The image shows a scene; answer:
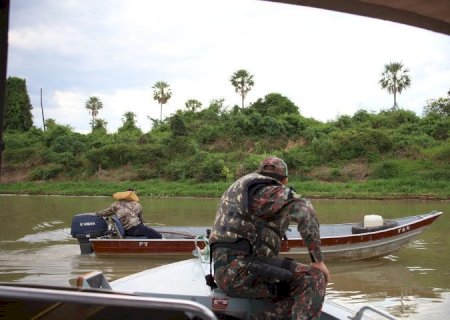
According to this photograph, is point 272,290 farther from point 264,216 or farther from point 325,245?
point 325,245

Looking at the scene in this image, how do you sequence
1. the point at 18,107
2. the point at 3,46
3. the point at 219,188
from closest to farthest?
the point at 3,46
the point at 219,188
the point at 18,107

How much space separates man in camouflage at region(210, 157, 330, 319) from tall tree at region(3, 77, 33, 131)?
48.7 m

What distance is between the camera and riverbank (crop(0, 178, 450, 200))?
27417 mm

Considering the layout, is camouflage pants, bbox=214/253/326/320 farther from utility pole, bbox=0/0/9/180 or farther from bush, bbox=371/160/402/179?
bush, bbox=371/160/402/179

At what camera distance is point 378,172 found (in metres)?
31.4

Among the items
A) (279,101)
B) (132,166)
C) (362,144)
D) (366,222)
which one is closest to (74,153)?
(132,166)

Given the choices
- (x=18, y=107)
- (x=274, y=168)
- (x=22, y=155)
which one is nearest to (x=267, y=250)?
(x=274, y=168)

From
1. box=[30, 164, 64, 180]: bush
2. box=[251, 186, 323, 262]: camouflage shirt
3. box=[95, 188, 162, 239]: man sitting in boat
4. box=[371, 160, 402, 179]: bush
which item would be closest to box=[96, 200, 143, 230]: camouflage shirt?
box=[95, 188, 162, 239]: man sitting in boat

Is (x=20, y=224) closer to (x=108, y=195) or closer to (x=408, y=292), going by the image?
(x=408, y=292)

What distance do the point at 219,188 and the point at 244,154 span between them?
638 centimetres

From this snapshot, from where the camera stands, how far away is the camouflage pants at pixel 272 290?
3.03 meters

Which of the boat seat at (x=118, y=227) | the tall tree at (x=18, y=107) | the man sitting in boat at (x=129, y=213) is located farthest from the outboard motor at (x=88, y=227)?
the tall tree at (x=18, y=107)

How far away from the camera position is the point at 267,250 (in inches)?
123

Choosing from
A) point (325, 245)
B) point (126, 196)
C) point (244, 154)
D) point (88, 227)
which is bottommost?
point (325, 245)
